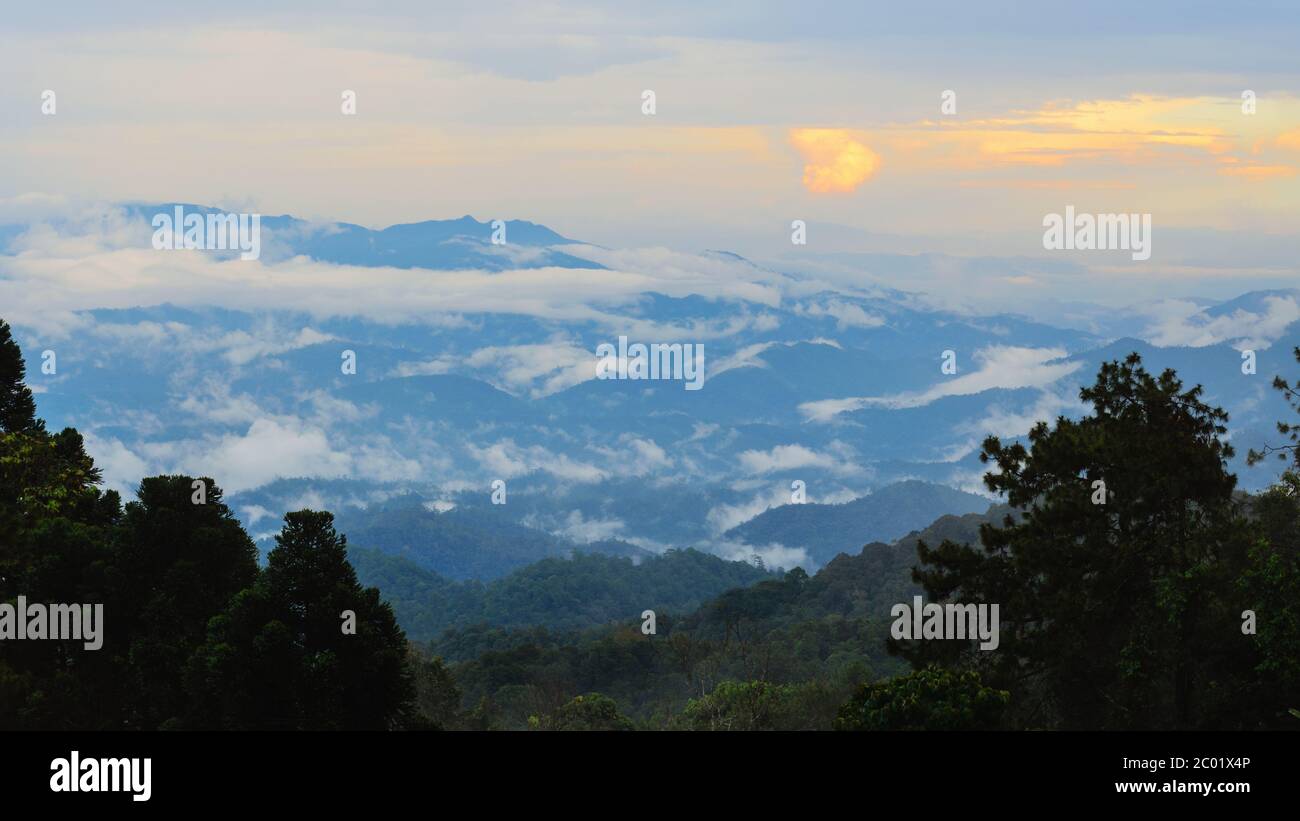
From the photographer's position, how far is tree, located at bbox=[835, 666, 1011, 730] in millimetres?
20516

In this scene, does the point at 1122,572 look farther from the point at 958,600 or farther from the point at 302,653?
the point at 302,653

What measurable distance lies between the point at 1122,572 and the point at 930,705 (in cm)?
922

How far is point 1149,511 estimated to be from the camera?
93.1 feet

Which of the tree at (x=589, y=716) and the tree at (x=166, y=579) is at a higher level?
the tree at (x=166, y=579)

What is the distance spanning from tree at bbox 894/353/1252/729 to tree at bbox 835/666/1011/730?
694 cm

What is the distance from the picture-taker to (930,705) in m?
20.9

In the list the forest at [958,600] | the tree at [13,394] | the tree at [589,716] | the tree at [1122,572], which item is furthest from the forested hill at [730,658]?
the tree at [13,394]

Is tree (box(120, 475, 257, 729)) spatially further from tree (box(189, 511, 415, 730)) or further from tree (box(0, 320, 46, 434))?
tree (box(0, 320, 46, 434))

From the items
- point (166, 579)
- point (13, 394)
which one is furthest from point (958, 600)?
→ point (13, 394)

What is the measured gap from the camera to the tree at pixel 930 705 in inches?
808

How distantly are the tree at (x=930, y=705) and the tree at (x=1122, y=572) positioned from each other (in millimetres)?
6937

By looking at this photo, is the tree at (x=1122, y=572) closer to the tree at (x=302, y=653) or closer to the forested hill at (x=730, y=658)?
the forested hill at (x=730, y=658)

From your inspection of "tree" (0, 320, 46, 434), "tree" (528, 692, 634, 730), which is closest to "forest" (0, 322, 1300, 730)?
"tree" (0, 320, 46, 434)

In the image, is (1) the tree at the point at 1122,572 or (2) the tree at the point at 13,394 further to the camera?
(2) the tree at the point at 13,394
